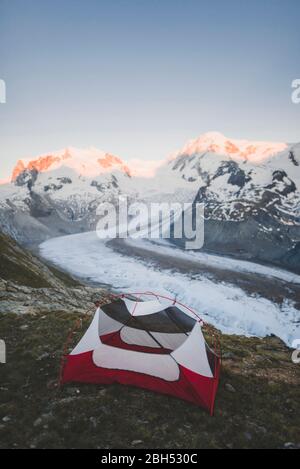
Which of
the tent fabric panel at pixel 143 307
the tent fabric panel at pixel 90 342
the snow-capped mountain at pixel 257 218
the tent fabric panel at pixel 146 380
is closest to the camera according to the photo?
the tent fabric panel at pixel 146 380

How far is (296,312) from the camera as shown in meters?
62.2

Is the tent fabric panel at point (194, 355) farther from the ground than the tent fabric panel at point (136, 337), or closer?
closer

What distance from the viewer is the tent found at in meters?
10.6

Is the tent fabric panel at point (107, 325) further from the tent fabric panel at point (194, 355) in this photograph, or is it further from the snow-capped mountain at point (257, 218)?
the snow-capped mountain at point (257, 218)

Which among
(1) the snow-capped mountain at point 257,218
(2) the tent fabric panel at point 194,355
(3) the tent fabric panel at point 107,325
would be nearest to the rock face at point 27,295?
(3) the tent fabric panel at point 107,325

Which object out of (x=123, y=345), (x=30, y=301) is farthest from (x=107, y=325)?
(x=30, y=301)

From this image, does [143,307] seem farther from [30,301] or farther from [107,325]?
[30,301]

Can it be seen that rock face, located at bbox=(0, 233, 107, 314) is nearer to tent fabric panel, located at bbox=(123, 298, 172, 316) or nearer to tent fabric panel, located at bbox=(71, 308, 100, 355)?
tent fabric panel, located at bbox=(71, 308, 100, 355)

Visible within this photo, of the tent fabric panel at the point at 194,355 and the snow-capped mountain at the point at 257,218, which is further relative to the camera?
the snow-capped mountain at the point at 257,218

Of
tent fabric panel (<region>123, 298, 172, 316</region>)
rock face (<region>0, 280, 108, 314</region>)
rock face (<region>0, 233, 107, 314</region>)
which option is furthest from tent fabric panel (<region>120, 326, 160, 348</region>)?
rock face (<region>0, 233, 107, 314</region>)

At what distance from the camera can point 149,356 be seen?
11.2m

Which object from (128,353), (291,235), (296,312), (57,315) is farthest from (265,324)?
(291,235)

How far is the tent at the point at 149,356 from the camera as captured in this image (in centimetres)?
1061
